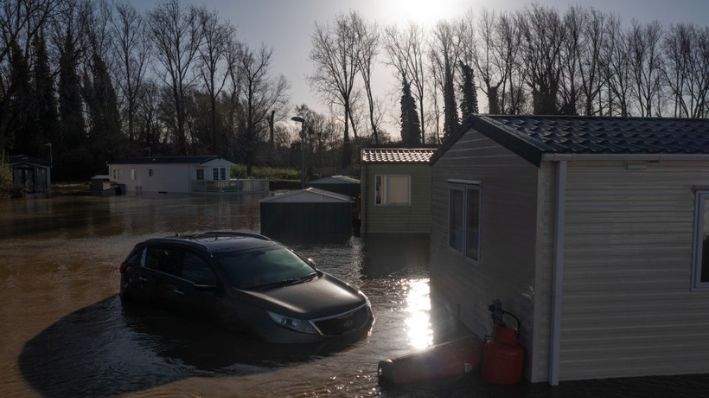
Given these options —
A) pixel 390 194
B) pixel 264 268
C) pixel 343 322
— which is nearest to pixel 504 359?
pixel 343 322

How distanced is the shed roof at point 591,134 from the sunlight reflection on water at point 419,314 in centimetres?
292

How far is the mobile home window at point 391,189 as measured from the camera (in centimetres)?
1891

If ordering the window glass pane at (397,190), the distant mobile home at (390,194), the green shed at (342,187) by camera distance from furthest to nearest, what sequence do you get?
1. the green shed at (342,187)
2. the window glass pane at (397,190)
3. the distant mobile home at (390,194)

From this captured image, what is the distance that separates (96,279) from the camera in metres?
12.6

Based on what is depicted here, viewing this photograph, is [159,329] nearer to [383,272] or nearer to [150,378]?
[150,378]

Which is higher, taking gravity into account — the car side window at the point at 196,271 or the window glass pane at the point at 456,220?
the window glass pane at the point at 456,220

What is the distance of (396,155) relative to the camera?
19672mm

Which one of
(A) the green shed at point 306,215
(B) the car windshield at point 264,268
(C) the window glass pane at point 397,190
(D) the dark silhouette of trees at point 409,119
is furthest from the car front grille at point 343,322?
(D) the dark silhouette of trees at point 409,119

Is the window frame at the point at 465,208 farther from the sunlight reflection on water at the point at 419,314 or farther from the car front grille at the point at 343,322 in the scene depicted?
the car front grille at the point at 343,322

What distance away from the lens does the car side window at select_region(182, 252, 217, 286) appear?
330 inches

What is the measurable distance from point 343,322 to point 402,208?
453 inches

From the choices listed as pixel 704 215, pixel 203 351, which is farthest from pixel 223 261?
pixel 704 215

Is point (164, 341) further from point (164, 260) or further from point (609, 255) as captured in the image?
point (609, 255)

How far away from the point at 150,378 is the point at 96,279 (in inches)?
268
